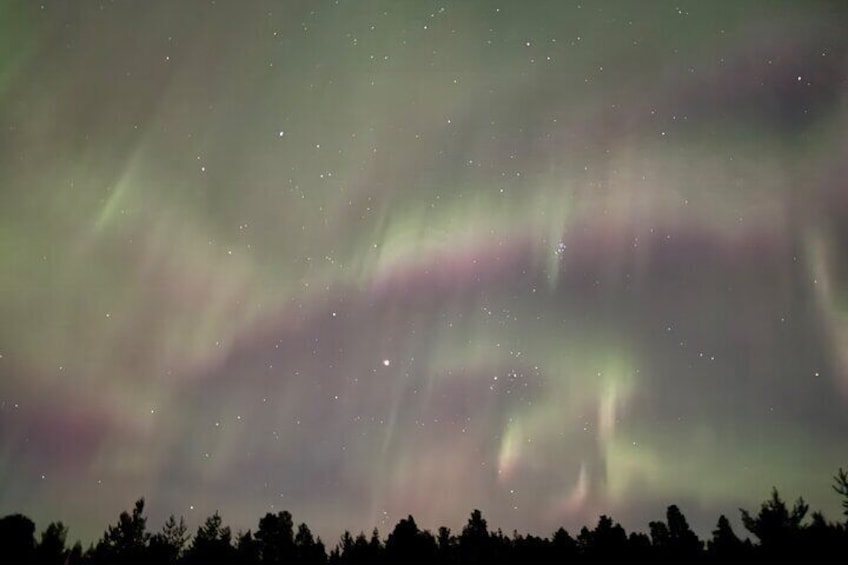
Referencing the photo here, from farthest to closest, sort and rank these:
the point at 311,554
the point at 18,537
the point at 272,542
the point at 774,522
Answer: the point at 272,542 < the point at 311,554 < the point at 774,522 < the point at 18,537

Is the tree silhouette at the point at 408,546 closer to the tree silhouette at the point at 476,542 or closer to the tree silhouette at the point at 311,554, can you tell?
the tree silhouette at the point at 311,554

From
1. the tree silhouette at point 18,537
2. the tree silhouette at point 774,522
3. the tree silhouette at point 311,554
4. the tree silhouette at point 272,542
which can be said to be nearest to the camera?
the tree silhouette at point 18,537

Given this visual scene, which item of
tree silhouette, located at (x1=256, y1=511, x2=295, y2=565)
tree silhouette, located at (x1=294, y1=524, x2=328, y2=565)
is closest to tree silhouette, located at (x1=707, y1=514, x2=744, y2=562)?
tree silhouette, located at (x1=294, y1=524, x2=328, y2=565)

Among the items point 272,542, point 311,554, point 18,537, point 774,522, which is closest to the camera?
point 18,537

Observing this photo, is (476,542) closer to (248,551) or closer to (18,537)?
(248,551)

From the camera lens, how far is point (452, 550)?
78125mm

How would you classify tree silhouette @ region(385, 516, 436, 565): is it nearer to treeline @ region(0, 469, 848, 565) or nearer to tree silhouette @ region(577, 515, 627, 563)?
treeline @ region(0, 469, 848, 565)

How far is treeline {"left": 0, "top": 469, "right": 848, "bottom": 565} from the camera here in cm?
3344

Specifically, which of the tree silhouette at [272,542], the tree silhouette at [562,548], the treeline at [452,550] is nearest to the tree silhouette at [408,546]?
the treeline at [452,550]

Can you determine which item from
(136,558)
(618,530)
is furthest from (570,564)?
(136,558)

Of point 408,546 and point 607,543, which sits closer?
point 408,546

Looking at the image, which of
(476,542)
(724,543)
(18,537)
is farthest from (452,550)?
(18,537)

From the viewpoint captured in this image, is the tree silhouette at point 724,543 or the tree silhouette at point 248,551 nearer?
the tree silhouette at point 724,543

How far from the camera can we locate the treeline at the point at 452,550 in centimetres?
3344
